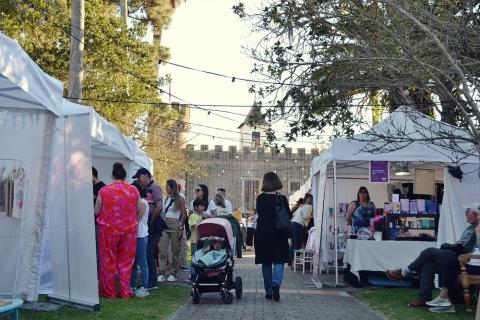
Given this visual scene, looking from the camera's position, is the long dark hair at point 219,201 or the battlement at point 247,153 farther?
the battlement at point 247,153

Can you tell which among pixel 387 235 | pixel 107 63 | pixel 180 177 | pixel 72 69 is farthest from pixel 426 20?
pixel 180 177

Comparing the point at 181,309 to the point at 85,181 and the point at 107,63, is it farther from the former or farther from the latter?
the point at 107,63

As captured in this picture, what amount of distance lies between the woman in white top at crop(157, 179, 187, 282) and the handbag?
2.72m

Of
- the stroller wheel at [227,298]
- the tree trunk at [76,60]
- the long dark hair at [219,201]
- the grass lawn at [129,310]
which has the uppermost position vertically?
the tree trunk at [76,60]

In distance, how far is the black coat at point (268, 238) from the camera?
10.9m

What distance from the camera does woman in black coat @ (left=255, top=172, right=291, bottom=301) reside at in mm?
10867

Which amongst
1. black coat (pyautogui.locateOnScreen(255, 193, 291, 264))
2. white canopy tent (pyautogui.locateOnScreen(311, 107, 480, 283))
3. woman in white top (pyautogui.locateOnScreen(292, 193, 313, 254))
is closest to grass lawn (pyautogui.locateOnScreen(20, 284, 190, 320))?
black coat (pyautogui.locateOnScreen(255, 193, 291, 264))

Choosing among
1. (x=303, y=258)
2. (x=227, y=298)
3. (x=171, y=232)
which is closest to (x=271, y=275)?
(x=227, y=298)

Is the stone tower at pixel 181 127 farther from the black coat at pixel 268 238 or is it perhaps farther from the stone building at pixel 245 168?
the black coat at pixel 268 238

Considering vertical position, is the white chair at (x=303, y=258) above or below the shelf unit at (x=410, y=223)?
below

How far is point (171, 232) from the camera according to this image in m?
13.6

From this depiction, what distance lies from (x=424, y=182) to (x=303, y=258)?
3772 millimetres

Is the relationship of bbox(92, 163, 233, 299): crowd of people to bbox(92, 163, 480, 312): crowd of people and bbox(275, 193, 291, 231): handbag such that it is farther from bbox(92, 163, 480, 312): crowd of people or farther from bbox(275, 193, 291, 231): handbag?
bbox(275, 193, 291, 231): handbag

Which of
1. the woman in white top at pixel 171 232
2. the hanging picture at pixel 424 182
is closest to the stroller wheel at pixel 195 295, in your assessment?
the woman in white top at pixel 171 232
